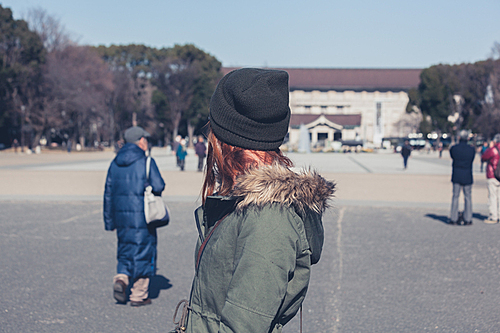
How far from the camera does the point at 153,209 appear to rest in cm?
467

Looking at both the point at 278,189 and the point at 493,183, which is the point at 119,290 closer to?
the point at 278,189

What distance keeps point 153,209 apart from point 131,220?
228mm

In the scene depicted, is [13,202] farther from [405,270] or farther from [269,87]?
[269,87]

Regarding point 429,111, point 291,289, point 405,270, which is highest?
point 429,111

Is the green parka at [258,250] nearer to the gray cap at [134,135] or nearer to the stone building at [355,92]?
the gray cap at [134,135]

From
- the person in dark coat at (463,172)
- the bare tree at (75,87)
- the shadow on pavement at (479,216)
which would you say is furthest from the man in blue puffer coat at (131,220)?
the bare tree at (75,87)

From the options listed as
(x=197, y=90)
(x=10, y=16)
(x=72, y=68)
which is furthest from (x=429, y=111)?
(x=10, y=16)

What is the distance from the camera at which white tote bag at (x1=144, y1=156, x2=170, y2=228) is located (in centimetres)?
466

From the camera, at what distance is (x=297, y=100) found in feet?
338

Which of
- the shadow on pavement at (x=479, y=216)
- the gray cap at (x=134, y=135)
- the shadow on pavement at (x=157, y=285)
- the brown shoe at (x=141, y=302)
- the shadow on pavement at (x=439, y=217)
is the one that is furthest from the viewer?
the shadow on pavement at (x=479, y=216)

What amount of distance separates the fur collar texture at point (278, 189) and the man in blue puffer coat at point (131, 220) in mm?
3322

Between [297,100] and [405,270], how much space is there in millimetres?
98397

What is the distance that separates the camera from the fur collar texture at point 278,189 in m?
1.45

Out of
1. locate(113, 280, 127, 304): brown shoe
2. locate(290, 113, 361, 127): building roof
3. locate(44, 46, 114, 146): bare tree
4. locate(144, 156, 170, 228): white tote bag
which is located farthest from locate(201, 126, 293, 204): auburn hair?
locate(290, 113, 361, 127): building roof
